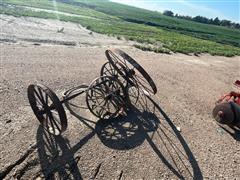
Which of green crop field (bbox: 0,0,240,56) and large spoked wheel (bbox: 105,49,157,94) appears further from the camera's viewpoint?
green crop field (bbox: 0,0,240,56)

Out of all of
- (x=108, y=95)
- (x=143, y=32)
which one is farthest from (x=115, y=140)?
(x=143, y=32)

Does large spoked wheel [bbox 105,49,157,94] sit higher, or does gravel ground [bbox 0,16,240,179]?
large spoked wheel [bbox 105,49,157,94]

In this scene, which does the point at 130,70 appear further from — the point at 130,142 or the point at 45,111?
the point at 45,111

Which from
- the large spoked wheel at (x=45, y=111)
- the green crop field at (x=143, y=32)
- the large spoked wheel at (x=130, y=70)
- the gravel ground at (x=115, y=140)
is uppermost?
the large spoked wheel at (x=130, y=70)

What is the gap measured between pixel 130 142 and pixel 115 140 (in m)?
0.38

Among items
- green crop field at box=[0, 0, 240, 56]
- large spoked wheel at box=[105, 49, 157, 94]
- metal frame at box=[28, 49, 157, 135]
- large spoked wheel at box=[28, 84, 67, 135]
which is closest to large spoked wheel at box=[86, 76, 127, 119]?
metal frame at box=[28, 49, 157, 135]

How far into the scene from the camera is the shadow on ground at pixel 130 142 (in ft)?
18.0

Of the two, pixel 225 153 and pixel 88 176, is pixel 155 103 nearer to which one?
pixel 225 153

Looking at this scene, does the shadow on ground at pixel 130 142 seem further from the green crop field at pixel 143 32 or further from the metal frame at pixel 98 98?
the green crop field at pixel 143 32

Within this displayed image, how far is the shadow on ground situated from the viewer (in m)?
5.48

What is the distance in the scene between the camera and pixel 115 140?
6.54m

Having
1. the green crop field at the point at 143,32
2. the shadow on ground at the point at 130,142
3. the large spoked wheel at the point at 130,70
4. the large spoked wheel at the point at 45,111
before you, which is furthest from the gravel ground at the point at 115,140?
the green crop field at the point at 143,32

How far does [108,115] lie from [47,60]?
247 inches

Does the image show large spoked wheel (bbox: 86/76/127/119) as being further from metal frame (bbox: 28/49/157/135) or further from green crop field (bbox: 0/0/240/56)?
green crop field (bbox: 0/0/240/56)
